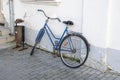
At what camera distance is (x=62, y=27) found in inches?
242

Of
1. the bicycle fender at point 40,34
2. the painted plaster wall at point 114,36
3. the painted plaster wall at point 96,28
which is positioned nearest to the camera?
the painted plaster wall at point 114,36

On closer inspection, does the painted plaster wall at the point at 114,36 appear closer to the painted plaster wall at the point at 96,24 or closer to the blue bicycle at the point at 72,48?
the painted plaster wall at the point at 96,24

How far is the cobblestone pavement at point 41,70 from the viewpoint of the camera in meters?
4.96

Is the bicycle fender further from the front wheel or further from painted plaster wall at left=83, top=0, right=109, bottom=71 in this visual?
painted plaster wall at left=83, top=0, right=109, bottom=71

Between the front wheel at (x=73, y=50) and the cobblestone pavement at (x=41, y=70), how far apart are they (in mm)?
172

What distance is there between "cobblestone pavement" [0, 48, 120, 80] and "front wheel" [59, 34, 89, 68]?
172 mm

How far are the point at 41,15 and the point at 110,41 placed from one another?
2.51 m

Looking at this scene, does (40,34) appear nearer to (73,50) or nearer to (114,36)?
(73,50)

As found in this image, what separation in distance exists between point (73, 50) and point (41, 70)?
976 mm

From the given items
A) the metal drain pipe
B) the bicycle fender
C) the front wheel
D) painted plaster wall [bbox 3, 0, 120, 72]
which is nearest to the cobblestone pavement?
the front wheel

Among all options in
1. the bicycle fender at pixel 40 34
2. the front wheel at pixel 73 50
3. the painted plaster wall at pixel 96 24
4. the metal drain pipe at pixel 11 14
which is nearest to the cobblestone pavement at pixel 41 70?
the front wheel at pixel 73 50

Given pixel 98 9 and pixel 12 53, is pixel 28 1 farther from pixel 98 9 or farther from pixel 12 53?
pixel 98 9

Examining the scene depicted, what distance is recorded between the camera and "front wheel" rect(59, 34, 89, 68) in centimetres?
550

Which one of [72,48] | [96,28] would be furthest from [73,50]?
[96,28]
